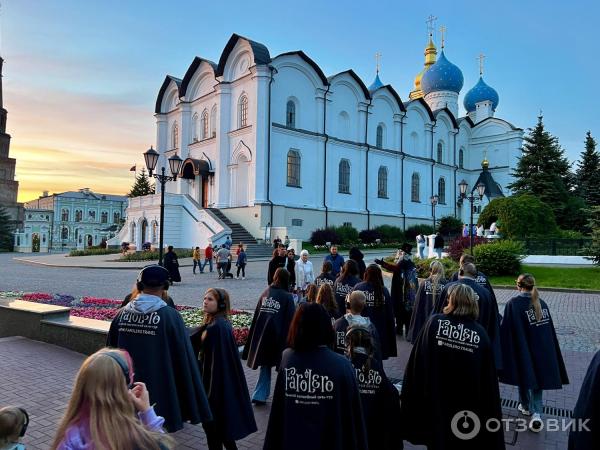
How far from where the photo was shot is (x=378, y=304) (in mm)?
6586

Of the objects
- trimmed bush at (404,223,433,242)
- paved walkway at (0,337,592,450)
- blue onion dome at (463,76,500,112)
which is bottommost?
paved walkway at (0,337,592,450)

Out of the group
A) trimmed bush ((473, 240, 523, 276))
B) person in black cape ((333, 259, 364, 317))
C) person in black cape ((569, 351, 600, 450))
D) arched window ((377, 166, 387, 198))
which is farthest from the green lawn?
arched window ((377, 166, 387, 198))

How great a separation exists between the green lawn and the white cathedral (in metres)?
16.7

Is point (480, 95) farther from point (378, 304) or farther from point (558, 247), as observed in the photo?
point (378, 304)

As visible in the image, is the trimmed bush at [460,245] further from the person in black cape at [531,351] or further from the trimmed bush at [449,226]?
the trimmed bush at [449,226]

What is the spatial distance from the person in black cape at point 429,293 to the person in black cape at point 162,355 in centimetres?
445

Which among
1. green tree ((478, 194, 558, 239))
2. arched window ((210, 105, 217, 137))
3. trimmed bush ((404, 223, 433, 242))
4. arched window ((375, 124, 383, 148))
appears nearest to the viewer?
green tree ((478, 194, 558, 239))

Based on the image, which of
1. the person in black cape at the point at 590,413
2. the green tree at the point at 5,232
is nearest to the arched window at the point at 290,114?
the person in black cape at the point at 590,413

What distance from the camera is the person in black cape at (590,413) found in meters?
3.07

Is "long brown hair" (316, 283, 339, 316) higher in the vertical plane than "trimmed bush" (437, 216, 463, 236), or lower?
lower

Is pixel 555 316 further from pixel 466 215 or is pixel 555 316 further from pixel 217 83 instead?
pixel 466 215

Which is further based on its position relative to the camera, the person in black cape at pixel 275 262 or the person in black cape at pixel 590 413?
the person in black cape at pixel 275 262

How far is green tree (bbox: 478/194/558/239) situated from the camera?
27.3m

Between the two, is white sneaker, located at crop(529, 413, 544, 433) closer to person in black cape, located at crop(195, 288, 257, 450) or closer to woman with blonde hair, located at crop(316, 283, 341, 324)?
woman with blonde hair, located at crop(316, 283, 341, 324)
